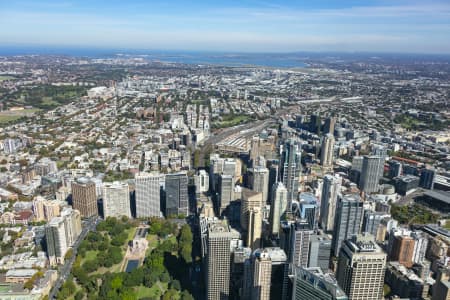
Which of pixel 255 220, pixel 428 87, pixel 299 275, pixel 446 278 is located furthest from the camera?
pixel 428 87

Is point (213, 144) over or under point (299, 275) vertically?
under

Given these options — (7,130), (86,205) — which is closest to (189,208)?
(86,205)

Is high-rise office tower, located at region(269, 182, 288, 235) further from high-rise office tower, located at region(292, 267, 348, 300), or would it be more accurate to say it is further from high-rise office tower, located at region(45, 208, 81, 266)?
high-rise office tower, located at region(45, 208, 81, 266)

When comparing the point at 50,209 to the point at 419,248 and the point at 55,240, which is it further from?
the point at 419,248

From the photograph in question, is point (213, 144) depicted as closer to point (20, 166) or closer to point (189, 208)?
point (189, 208)

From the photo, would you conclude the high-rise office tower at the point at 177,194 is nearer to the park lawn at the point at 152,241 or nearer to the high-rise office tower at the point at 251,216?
the park lawn at the point at 152,241

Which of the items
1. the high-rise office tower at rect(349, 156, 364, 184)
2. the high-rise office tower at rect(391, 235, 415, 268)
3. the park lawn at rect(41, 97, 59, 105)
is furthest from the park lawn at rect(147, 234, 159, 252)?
the park lawn at rect(41, 97, 59, 105)

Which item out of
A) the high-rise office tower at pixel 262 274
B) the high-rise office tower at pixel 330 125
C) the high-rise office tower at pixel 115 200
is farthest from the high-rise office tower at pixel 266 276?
the high-rise office tower at pixel 330 125
